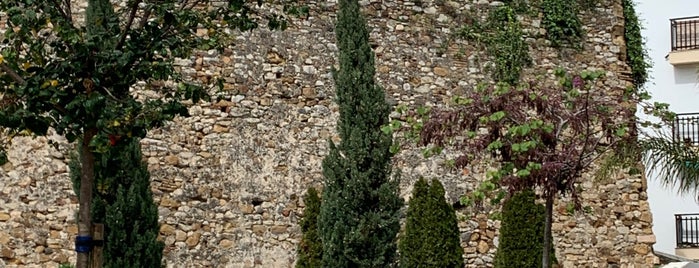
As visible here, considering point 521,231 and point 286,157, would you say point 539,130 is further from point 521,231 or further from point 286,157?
point 286,157

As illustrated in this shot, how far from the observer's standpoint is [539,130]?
34.2ft

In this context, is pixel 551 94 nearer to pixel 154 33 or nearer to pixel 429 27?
pixel 429 27

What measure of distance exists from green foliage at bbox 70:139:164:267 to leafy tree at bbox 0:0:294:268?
3.00m

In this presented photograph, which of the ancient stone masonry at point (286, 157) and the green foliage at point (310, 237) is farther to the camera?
the green foliage at point (310, 237)

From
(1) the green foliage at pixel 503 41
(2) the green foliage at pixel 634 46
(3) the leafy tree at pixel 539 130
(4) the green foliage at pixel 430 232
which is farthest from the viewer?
(2) the green foliage at pixel 634 46

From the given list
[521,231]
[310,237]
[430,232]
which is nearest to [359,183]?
[430,232]

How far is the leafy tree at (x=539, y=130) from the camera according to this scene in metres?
10.3

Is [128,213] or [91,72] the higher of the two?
[91,72]

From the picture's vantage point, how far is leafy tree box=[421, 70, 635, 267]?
33.8ft

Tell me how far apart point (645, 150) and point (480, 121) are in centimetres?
151

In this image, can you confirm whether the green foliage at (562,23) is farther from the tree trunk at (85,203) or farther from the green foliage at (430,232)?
the tree trunk at (85,203)

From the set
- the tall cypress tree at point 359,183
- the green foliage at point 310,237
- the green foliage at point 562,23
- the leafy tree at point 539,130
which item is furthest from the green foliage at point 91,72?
the green foliage at point 562,23

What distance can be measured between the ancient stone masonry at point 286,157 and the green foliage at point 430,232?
29 centimetres

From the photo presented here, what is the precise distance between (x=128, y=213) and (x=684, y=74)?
13665mm
